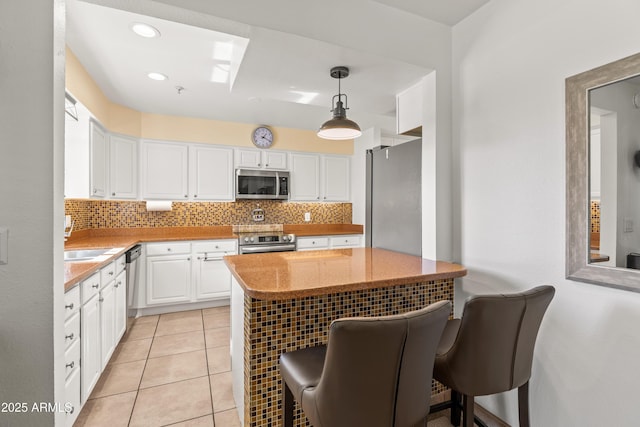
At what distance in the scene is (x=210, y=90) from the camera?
311 centimetres

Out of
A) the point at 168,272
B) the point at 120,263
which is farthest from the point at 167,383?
the point at 168,272

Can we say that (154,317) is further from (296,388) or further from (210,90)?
(296,388)

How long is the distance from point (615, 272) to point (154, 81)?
3557 mm

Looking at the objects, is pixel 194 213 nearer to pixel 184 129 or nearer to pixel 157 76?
pixel 184 129

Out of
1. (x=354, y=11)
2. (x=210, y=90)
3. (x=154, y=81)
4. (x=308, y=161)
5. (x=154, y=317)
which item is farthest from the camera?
(x=308, y=161)

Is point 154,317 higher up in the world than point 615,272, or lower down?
lower down

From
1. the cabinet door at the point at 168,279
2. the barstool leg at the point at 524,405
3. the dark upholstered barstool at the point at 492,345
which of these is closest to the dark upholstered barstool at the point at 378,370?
the dark upholstered barstool at the point at 492,345

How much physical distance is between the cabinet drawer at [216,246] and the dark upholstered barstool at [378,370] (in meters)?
3.14

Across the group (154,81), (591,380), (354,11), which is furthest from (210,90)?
(591,380)

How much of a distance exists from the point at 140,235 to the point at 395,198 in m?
3.31

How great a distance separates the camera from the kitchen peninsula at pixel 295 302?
4.82 ft

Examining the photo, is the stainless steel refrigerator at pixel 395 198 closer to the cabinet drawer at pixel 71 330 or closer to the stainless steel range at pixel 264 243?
the stainless steel range at pixel 264 243

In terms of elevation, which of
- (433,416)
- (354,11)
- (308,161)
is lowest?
(433,416)

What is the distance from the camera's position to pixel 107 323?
234cm
